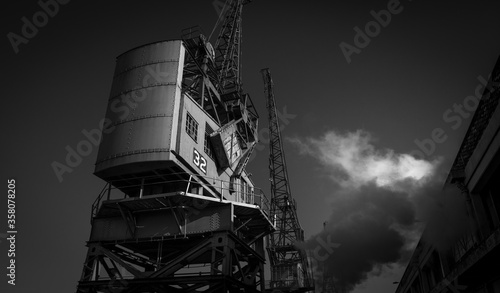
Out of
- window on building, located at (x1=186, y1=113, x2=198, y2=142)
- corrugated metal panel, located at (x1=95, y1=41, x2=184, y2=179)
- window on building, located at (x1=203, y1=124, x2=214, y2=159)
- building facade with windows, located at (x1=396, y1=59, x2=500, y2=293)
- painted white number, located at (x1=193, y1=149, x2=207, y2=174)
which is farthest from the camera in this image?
window on building, located at (x1=203, y1=124, x2=214, y2=159)

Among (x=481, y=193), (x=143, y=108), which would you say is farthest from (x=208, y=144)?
(x=481, y=193)

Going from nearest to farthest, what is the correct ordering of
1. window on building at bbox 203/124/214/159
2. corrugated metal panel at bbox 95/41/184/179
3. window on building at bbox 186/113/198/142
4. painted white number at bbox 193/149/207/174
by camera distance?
1. corrugated metal panel at bbox 95/41/184/179
2. painted white number at bbox 193/149/207/174
3. window on building at bbox 186/113/198/142
4. window on building at bbox 203/124/214/159

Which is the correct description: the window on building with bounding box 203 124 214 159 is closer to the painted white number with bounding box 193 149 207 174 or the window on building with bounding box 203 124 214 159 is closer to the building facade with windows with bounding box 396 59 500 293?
the painted white number with bounding box 193 149 207 174

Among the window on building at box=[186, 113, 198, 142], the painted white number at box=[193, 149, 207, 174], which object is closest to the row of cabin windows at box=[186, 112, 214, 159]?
the window on building at box=[186, 113, 198, 142]

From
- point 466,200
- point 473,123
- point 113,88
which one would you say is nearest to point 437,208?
point 466,200

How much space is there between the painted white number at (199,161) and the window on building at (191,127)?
865mm

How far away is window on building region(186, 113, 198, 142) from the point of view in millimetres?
21084

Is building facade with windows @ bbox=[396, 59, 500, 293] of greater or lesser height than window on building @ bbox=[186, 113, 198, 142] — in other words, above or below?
below

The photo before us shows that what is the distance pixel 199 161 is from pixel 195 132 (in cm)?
169

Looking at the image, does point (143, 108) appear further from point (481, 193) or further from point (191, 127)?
point (481, 193)

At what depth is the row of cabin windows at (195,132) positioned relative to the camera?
21.2 m

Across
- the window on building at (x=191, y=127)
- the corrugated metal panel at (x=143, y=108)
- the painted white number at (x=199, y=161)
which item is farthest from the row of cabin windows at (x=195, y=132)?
the corrugated metal panel at (x=143, y=108)

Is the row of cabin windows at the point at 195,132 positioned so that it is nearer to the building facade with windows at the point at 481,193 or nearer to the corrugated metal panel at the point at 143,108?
the corrugated metal panel at the point at 143,108

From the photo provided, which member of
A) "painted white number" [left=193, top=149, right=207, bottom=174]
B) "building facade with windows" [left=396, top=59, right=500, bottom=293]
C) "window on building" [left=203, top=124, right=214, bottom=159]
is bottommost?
"building facade with windows" [left=396, top=59, right=500, bottom=293]
